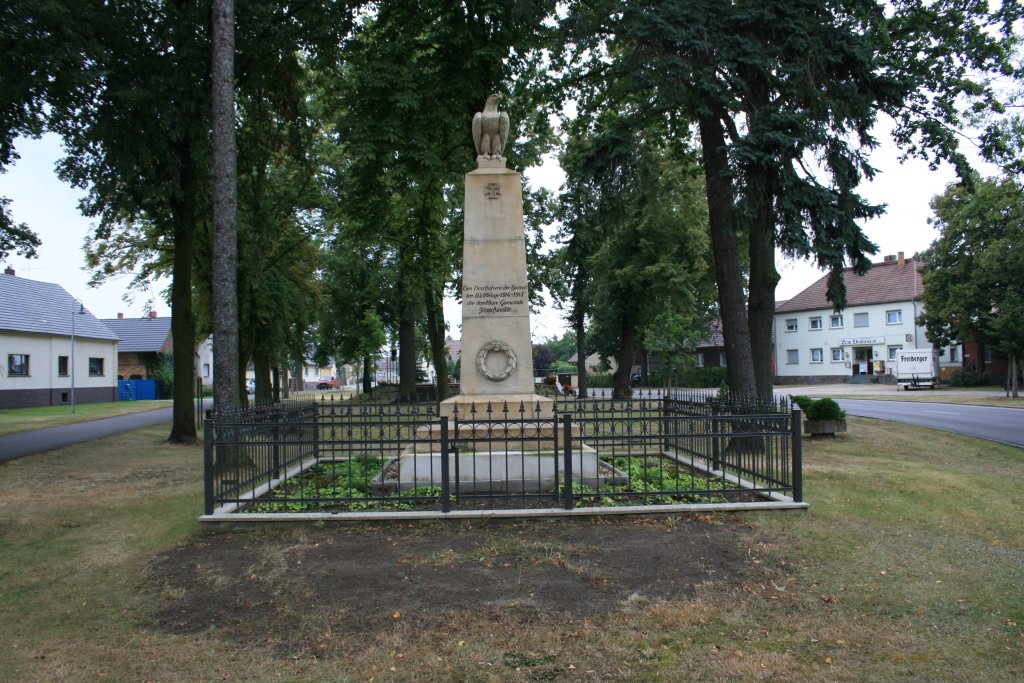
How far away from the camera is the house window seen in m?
37.0

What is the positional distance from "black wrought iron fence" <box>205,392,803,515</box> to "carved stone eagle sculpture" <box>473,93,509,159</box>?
3.78 meters

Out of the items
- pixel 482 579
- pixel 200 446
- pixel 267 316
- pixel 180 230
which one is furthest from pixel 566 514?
pixel 267 316

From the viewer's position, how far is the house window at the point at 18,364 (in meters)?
37.0

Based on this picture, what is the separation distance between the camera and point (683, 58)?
11.7m

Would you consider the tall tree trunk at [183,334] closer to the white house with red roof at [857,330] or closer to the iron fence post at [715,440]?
the iron fence post at [715,440]

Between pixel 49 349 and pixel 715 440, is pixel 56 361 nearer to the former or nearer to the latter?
pixel 49 349

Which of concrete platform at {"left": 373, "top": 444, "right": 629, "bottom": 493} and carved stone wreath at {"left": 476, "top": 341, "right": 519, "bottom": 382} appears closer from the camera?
concrete platform at {"left": 373, "top": 444, "right": 629, "bottom": 493}

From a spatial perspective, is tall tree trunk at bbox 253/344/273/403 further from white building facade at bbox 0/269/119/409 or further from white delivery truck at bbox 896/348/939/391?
white delivery truck at bbox 896/348/939/391

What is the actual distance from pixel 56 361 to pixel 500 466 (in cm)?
4229

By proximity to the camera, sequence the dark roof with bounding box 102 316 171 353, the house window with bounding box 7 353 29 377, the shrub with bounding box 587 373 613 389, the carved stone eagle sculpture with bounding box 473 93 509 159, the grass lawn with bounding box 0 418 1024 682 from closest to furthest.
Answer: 1. the grass lawn with bounding box 0 418 1024 682
2. the carved stone eagle sculpture with bounding box 473 93 509 159
3. the house window with bounding box 7 353 29 377
4. the dark roof with bounding box 102 316 171 353
5. the shrub with bounding box 587 373 613 389

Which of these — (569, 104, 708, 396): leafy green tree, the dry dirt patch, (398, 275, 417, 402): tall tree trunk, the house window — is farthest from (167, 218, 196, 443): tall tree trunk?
the house window

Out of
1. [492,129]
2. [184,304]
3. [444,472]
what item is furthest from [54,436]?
[444,472]

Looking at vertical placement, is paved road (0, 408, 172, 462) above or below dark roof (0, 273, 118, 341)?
below

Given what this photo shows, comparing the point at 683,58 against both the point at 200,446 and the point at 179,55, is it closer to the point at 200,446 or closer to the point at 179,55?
the point at 179,55
